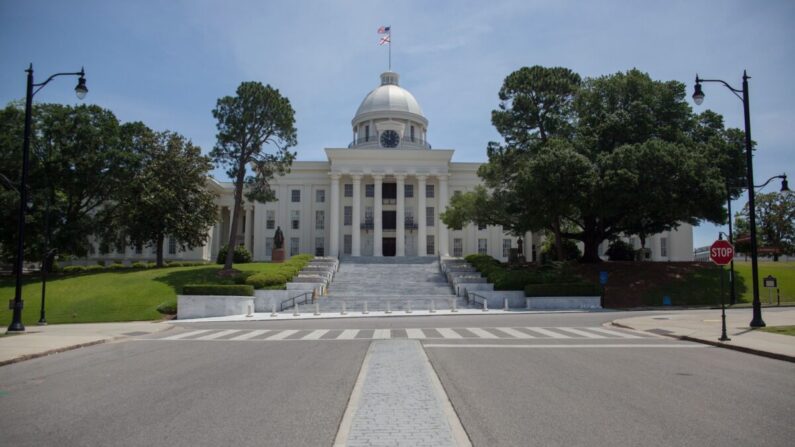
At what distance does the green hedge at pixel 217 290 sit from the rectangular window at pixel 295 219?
3673cm

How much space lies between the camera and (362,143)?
76.5 metres

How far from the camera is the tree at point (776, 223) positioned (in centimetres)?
6231

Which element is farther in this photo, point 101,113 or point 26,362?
point 101,113

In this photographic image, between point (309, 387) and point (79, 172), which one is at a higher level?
point (79, 172)

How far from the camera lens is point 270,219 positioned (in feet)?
236

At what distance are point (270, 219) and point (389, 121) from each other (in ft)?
62.4

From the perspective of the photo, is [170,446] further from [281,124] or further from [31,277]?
[31,277]

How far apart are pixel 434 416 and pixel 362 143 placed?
70715mm

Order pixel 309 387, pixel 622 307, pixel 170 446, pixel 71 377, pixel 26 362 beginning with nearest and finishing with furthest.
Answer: pixel 170 446
pixel 309 387
pixel 71 377
pixel 26 362
pixel 622 307

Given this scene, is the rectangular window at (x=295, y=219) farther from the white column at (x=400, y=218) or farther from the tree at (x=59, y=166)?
the tree at (x=59, y=166)

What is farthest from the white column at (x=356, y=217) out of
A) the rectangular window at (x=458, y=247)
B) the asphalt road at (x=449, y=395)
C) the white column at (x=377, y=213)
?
the asphalt road at (x=449, y=395)

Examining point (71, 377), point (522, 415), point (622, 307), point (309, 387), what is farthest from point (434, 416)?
point (622, 307)

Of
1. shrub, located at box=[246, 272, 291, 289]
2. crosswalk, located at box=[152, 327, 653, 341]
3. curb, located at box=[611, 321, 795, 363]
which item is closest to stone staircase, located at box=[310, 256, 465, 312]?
shrub, located at box=[246, 272, 291, 289]

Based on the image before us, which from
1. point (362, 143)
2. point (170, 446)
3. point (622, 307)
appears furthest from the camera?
point (362, 143)
